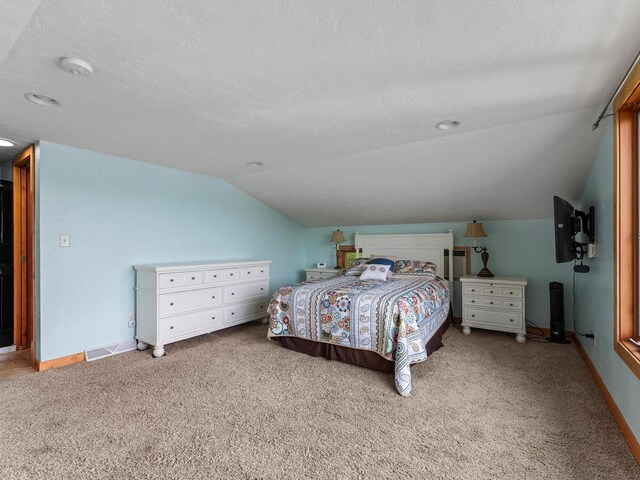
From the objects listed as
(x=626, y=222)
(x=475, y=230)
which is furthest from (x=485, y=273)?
(x=626, y=222)

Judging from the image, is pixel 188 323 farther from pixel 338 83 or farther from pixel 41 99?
pixel 338 83

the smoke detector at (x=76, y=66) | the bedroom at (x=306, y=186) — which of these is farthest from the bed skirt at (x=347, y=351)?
the smoke detector at (x=76, y=66)

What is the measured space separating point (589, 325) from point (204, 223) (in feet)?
13.7

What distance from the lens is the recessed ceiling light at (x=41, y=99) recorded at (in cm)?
193

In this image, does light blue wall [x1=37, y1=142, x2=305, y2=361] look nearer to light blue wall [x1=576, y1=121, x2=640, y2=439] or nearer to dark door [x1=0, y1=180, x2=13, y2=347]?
dark door [x1=0, y1=180, x2=13, y2=347]

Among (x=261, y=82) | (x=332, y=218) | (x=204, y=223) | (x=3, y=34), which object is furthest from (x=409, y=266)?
(x=3, y=34)

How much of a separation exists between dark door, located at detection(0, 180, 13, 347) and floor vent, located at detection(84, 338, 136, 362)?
1.06 m

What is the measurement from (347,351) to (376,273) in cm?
133

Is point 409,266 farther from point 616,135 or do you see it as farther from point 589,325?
point 616,135

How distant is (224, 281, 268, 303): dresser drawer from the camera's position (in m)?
3.79

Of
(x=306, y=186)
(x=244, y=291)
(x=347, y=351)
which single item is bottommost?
(x=347, y=351)

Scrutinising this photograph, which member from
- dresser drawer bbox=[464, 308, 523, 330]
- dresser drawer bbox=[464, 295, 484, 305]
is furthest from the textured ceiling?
dresser drawer bbox=[464, 308, 523, 330]

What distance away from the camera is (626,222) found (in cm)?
184

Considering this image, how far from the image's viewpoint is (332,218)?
5078 mm
